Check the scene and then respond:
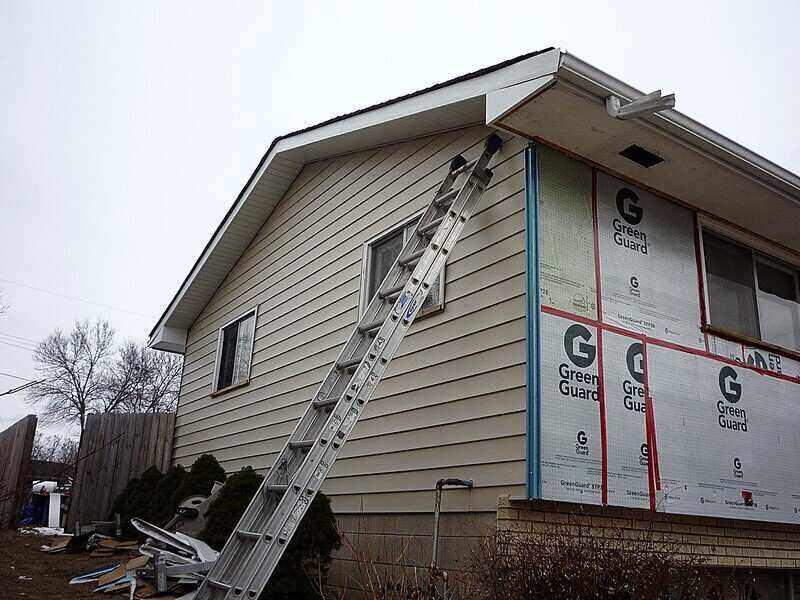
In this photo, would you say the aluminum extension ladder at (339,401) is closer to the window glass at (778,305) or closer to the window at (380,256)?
the window at (380,256)

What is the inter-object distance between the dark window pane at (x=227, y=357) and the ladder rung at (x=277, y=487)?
6464 mm

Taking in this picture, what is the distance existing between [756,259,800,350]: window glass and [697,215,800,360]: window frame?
48 mm

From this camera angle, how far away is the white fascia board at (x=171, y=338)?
14.0m

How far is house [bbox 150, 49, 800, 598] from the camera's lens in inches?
214

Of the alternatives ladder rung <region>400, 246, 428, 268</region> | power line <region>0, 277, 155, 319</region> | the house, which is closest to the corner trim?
the house

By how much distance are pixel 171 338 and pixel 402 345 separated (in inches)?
320

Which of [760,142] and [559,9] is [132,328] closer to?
[559,9]

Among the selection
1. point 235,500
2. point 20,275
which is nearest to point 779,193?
point 235,500

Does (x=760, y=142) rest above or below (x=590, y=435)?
above

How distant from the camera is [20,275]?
37.0 meters

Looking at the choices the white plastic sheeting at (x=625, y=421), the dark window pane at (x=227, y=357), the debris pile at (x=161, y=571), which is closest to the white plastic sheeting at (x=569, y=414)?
the white plastic sheeting at (x=625, y=421)

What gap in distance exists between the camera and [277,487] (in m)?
5.07

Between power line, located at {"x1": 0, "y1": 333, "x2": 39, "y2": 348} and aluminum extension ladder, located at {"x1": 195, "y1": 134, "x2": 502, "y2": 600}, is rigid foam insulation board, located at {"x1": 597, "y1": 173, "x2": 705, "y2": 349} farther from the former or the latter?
power line, located at {"x1": 0, "y1": 333, "x2": 39, "y2": 348}

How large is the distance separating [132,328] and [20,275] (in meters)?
12.6
